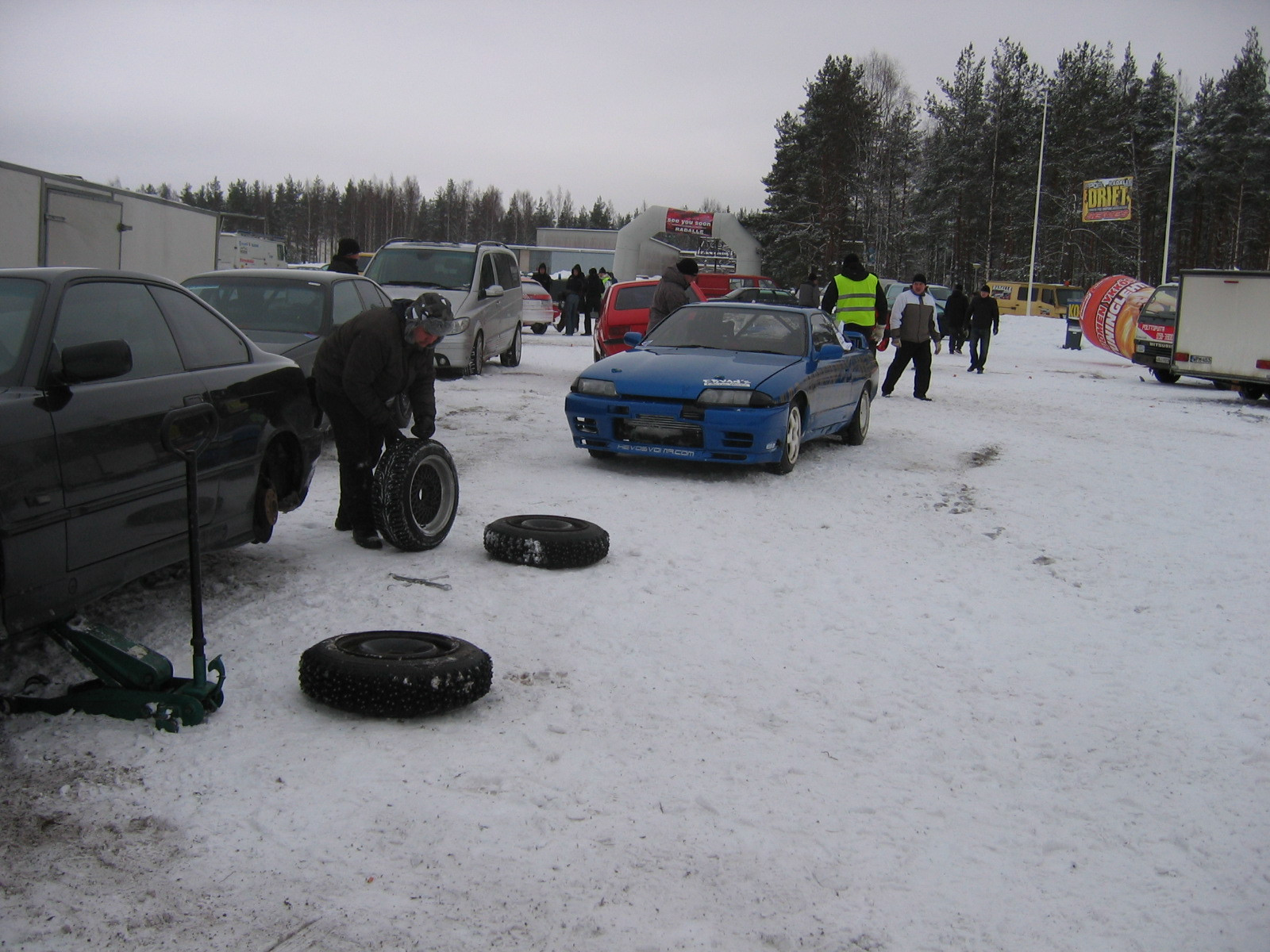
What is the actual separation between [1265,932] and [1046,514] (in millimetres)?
5357

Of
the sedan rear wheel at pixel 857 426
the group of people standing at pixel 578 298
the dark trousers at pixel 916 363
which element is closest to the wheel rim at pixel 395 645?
the sedan rear wheel at pixel 857 426

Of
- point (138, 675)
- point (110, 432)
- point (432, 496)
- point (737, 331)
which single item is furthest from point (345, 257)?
point (138, 675)

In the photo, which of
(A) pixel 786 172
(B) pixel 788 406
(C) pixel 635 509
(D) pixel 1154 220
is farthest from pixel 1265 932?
(D) pixel 1154 220

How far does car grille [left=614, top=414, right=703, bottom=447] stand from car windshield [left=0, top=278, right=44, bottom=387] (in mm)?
5038

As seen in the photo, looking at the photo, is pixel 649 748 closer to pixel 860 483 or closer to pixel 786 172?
pixel 860 483

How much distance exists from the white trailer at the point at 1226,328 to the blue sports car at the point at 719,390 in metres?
11.5

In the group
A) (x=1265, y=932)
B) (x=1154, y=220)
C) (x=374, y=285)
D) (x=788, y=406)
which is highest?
(x=1154, y=220)

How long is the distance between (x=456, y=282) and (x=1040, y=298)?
1460 inches

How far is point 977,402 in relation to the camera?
15.6m

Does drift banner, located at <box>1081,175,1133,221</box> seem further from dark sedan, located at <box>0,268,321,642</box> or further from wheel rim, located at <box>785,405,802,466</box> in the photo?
dark sedan, located at <box>0,268,321,642</box>

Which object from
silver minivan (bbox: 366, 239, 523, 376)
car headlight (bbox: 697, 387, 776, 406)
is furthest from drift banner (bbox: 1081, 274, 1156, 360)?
car headlight (bbox: 697, 387, 776, 406)

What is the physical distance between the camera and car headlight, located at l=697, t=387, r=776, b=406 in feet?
27.0

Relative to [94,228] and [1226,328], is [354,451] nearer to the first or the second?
[94,228]

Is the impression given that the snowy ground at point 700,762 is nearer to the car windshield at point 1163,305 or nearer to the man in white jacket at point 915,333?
the man in white jacket at point 915,333
